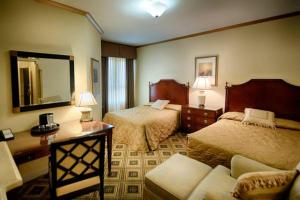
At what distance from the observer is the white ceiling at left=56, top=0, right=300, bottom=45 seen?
257 cm

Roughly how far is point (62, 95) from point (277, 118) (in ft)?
12.1

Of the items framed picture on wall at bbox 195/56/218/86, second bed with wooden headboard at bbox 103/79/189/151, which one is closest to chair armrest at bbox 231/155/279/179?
second bed with wooden headboard at bbox 103/79/189/151

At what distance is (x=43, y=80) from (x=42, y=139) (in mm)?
895

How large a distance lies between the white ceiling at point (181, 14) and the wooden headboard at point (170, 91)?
1.38 metres

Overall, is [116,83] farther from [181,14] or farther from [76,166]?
[76,166]

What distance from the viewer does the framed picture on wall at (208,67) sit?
13.3 ft

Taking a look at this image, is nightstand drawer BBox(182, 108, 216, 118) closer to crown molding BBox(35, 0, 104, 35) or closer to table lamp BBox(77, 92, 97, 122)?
table lamp BBox(77, 92, 97, 122)

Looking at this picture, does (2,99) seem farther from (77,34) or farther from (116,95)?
(116,95)

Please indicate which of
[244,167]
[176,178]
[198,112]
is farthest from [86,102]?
[198,112]

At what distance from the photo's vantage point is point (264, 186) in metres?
1.11

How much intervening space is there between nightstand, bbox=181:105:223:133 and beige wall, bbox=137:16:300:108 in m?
0.46

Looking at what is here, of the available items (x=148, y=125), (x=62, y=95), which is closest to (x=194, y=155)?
(x=148, y=125)

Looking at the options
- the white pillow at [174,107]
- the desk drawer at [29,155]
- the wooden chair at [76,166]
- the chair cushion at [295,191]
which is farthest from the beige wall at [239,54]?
the desk drawer at [29,155]

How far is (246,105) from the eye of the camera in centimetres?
357
